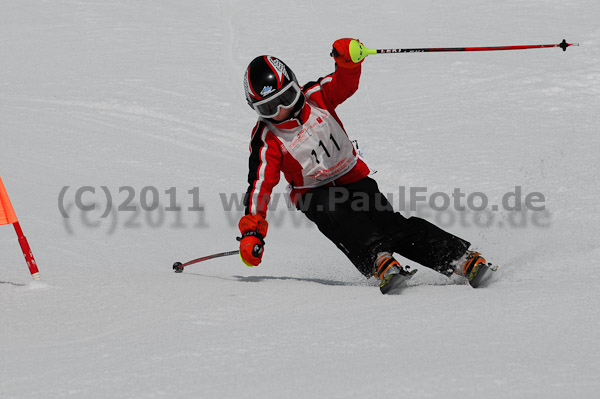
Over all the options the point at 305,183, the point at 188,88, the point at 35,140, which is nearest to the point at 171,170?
the point at 35,140

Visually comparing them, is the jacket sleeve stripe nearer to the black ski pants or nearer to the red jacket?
the red jacket

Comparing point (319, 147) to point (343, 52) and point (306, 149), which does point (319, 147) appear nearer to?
point (306, 149)

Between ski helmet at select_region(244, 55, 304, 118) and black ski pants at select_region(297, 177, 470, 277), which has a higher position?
ski helmet at select_region(244, 55, 304, 118)

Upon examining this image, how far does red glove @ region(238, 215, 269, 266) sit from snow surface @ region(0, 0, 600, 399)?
19 cm

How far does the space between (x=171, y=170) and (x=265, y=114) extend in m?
3.70

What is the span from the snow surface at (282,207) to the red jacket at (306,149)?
0.58 metres

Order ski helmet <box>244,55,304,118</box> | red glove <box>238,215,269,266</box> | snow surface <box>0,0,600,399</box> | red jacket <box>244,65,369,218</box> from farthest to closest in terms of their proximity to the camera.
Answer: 1. red jacket <box>244,65,369,218</box>
2. ski helmet <box>244,55,304,118</box>
3. red glove <box>238,215,269,266</box>
4. snow surface <box>0,0,600,399</box>

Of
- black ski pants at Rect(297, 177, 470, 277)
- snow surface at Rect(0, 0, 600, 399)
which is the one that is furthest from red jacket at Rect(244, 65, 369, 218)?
snow surface at Rect(0, 0, 600, 399)

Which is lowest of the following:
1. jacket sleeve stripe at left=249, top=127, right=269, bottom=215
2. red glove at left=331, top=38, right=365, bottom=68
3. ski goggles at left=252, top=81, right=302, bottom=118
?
jacket sleeve stripe at left=249, top=127, right=269, bottom=215

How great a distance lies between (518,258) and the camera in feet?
13.7

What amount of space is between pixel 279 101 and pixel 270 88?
91 millimetres

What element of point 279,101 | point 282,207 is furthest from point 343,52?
point 282,207

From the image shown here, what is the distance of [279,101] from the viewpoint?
13.2 ft

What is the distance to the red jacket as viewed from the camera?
411 centimetres
